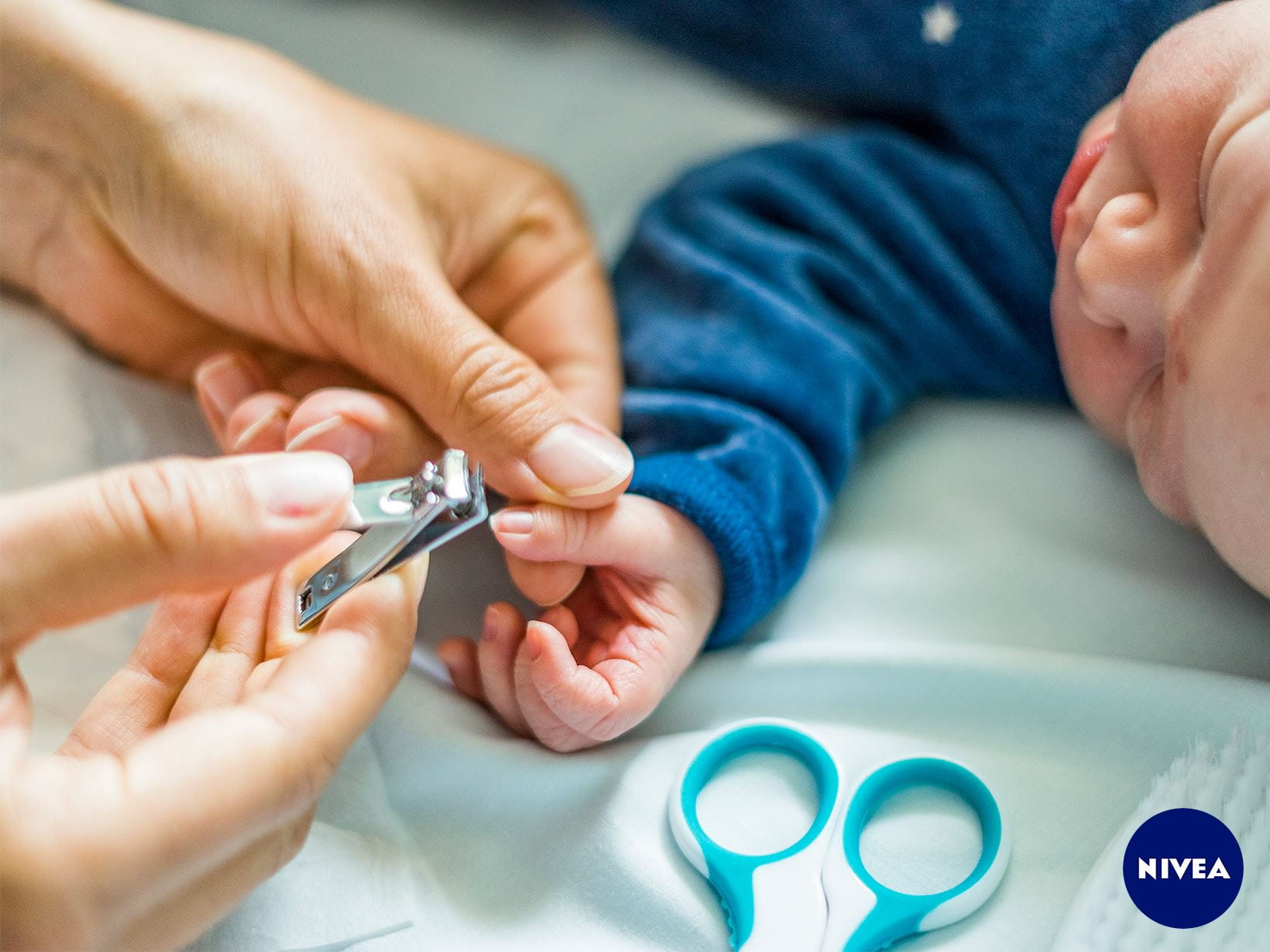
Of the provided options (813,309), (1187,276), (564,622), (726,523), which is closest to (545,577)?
(564,622)

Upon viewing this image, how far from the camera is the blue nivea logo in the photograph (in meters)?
0.69

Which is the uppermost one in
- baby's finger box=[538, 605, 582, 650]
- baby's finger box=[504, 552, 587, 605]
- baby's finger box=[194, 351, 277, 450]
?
baby's finger box=[194, 351, 277, 450]

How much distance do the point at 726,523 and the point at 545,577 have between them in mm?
143

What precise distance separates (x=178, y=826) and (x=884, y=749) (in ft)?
1.60

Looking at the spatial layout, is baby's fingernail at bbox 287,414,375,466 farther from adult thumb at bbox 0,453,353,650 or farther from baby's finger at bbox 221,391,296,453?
adult thumb at bbox 0,453,353,650

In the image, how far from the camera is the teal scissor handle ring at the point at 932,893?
2.19 feet

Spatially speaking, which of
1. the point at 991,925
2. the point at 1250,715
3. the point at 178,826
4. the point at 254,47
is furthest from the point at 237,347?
the point at 1250,715

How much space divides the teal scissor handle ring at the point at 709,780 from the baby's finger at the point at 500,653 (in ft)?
0.46

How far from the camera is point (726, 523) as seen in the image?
80cm

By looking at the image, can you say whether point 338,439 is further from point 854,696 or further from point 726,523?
point 854,696

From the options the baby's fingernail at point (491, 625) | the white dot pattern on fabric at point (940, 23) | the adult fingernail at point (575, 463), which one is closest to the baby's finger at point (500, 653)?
the baby's fingernail at point (491, 625)

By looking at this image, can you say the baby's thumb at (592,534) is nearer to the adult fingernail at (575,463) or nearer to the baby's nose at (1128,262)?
the adult fingernail at (575,463)

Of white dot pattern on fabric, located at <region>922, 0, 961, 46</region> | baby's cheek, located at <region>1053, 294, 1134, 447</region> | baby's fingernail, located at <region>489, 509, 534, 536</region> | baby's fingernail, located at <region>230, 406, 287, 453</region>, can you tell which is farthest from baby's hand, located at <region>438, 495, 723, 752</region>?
white dot pattern on fabric, located at <region>922, 0, 961, 46</region>

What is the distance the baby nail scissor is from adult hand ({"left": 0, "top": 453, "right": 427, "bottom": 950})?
25cm
